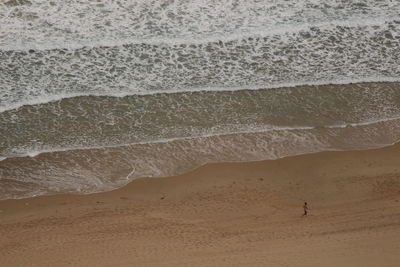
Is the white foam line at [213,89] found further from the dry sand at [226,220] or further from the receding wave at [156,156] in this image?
the dry sand at [226,220]

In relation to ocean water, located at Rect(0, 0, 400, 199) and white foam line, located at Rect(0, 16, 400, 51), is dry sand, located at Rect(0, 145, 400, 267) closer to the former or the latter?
ocean water, located at Rect(0, 0, 400, 199)

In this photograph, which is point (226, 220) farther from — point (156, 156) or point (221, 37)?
point (221, 37)

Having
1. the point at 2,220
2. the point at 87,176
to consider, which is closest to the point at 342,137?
the point at 87,176

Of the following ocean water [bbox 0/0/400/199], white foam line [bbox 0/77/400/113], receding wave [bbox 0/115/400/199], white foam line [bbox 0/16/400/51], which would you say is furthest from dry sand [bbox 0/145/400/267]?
white foam line [bbox 0/16/400/51]

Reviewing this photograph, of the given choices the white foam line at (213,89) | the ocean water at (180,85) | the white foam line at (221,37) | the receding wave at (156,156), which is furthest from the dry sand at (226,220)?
the white foam line at (221,37)

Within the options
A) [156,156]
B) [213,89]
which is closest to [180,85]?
[213,89]

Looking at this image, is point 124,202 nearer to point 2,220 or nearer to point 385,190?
point 2,220

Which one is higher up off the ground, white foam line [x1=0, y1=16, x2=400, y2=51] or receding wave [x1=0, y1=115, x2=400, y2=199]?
white foam line [x1=0, y1=16, x2=400, y2=51]
